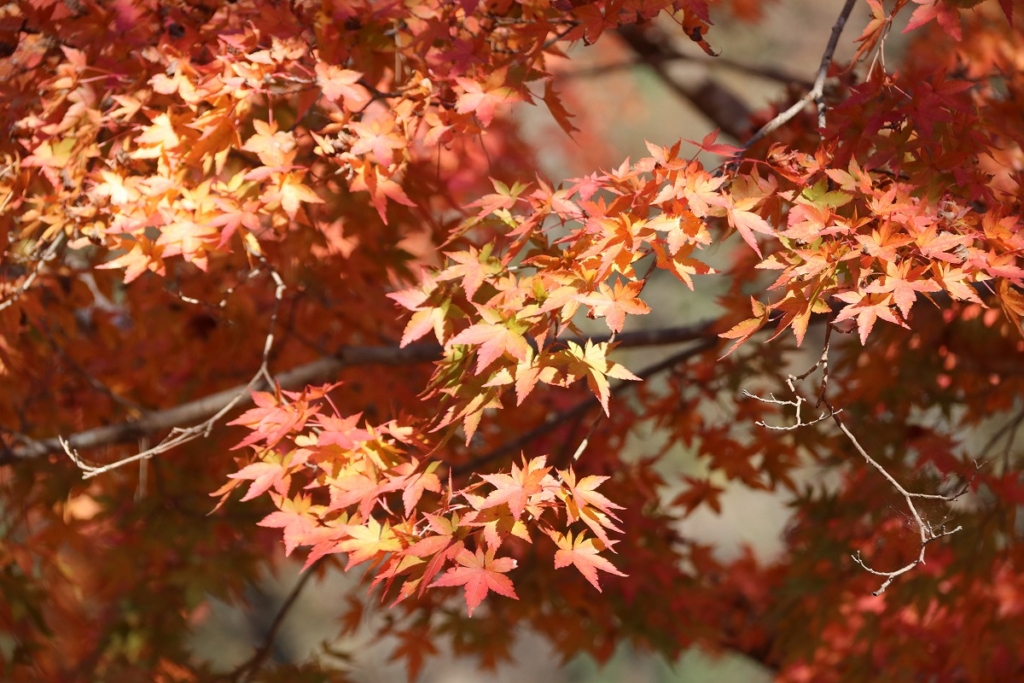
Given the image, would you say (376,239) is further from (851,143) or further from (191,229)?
(851,143)

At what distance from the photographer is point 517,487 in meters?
1.44

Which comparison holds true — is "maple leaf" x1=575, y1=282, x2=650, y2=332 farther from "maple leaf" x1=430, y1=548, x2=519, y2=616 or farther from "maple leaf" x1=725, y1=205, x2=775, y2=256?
"maple leaf" x1=430, y1=548, x2=519, y2=616

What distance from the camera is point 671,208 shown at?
150 centimetres

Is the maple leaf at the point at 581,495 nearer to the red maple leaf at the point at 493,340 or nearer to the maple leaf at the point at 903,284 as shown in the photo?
the red maple leaf at the point at 493,340

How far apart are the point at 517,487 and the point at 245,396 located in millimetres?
1102

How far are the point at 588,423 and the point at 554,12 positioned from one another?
5.35ft

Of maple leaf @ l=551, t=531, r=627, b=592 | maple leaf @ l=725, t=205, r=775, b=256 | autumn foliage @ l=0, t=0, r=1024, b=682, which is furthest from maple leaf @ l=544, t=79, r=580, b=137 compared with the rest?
maple leaf @ l=551, t=531, r=627, b=592

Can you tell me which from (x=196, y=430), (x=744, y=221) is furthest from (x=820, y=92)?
(x=196, y=430)

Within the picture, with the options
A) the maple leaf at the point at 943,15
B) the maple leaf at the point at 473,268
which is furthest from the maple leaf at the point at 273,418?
the maple leaf at the point at 943,15

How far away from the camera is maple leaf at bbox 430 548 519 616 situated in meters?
1.44

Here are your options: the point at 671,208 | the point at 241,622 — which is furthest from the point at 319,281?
the point at 241,622

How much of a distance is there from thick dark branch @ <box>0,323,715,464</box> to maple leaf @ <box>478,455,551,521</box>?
0.92 metres

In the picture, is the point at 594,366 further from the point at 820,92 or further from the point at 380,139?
the point at 820,92

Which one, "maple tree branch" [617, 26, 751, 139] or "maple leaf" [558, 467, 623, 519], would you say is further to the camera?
"maple tree branch" [617, 26, 751, 139]
